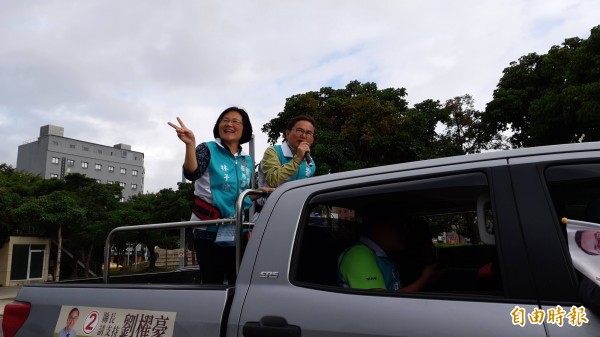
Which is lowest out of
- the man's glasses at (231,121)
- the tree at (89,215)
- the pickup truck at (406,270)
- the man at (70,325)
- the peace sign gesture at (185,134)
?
the man at (70,325)

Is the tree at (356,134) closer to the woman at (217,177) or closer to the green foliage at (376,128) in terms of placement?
the green foliage at (376,128)

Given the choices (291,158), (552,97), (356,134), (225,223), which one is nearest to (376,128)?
(356,134)

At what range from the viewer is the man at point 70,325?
82.4 inches

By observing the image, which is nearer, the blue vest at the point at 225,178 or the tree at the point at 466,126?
the blue vest at the point at 225,178

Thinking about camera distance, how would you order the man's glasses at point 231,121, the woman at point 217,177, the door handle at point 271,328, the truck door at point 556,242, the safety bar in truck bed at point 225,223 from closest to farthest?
the truck door at point 556,242
the door handle at point 271,328
the safety bar in truck bed at point 225,223
the woman at point 217,177
the man's glasses at point 231,121

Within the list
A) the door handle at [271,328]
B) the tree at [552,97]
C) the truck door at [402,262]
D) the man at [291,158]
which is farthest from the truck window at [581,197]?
the tree at [552,97]

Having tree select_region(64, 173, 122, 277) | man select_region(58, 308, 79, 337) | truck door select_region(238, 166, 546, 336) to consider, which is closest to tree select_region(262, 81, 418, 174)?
truck door select_region(238, 166, 546, 336)

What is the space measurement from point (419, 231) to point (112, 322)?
Result: 1.54m

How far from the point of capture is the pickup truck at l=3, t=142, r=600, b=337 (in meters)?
1.37

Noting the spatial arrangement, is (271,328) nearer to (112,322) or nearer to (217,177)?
(112,322)

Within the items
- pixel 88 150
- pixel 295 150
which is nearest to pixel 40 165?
pixel 88 150

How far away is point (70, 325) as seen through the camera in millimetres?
2123

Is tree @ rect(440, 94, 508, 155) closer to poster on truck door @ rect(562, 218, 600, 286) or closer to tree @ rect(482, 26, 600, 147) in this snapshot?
tree @ rect(482, 26, 600, 147)

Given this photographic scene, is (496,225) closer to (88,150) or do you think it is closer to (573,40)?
(573,40)
